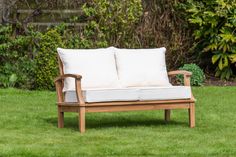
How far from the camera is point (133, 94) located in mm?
7945

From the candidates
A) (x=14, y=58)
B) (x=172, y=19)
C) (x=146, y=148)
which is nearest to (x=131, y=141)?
(x=146, y=148)

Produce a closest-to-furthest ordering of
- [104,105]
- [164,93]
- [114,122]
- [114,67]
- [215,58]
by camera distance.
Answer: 1. [104,105]
2. [164,93]
3. [114,67]
4. [114,122]
5. [215,58]

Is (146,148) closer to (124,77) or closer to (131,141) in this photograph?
(131,141)

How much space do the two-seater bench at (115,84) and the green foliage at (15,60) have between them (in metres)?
3.86

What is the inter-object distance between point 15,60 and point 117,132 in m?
5.27

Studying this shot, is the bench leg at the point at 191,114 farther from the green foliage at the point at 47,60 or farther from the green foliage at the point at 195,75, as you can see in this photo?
the green foliage at the point at 195,75

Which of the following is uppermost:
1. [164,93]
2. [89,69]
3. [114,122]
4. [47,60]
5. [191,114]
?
[89,69]

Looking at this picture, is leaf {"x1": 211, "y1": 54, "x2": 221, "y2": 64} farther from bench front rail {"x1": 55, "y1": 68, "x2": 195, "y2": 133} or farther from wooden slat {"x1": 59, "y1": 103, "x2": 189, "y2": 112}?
wooden slat {"x1": 59, "y1": 103, "x2": 189, "y2": 112}

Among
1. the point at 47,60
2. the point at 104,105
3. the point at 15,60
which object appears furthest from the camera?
the point at 15,60

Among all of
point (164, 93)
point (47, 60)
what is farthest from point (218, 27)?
point (164, 93)

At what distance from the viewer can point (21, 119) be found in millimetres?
8836

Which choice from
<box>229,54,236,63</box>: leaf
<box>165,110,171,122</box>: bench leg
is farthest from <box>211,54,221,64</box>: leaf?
<box>165,110,171,122</box>: bench leg

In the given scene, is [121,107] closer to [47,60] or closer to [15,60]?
[47,60]

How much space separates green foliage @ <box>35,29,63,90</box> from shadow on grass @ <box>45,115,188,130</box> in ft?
8.91
